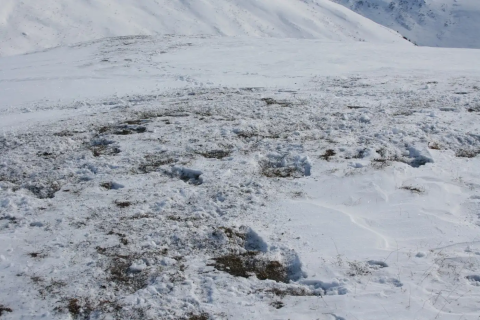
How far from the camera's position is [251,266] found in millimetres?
7395

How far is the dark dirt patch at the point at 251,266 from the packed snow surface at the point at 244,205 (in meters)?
0.03

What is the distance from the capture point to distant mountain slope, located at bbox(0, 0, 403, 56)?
2227 inches

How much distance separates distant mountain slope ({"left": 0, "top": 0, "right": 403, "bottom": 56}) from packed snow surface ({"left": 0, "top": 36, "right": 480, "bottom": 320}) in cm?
4328

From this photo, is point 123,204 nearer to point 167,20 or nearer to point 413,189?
point 413,189

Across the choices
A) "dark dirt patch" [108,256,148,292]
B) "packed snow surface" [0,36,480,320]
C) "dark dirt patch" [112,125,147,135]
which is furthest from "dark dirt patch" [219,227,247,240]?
"dark dirt patch" [112,125,147,135]

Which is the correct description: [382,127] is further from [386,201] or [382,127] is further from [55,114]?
[55,114]

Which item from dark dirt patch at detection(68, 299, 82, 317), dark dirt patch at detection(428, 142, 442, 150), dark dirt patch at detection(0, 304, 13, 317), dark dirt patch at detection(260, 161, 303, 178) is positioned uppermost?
dark dirt patch at detection(428, 142, 442, 150)

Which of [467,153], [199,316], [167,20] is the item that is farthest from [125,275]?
[167,20]

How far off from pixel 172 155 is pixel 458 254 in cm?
715

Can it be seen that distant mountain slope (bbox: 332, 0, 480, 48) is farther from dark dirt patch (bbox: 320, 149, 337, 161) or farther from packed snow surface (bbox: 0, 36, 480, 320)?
dark dirt patch (bbox: 320, 149, 337, 161)

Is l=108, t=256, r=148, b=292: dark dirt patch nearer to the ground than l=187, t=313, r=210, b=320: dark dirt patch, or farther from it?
nearer to the ground

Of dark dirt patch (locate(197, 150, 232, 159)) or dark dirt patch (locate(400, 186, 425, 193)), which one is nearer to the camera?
dark dirt patch (locate(400, 186, 425, 193))

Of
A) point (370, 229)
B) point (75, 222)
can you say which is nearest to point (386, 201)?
point (370, 229)

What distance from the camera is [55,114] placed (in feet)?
53.2
